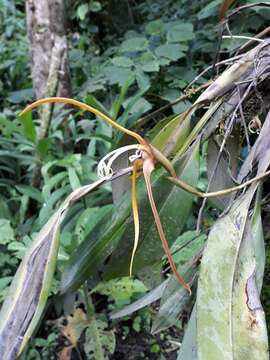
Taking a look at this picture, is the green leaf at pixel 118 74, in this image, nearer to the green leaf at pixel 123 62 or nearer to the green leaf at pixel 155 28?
the green leaf at pixel 123 62

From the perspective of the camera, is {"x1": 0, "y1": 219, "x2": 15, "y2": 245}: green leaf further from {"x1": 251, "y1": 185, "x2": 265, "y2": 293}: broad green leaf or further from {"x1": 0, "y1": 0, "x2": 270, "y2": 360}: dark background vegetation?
{"x1": 251, "y1": 185, "x2": 265, "y2": 293}: broad green leaf

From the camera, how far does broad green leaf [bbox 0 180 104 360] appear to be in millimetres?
386

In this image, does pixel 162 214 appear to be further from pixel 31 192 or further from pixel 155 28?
pixel 155 28

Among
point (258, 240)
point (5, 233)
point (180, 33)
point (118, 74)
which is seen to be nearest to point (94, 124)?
point (118, 74)

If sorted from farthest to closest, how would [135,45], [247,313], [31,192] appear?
[135,45] < [31,192] < [247,313]

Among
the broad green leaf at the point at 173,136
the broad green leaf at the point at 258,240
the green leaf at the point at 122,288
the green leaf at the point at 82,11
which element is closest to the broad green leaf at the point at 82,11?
the green leaf at the point at 82,11

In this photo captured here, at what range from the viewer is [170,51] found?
1.82m

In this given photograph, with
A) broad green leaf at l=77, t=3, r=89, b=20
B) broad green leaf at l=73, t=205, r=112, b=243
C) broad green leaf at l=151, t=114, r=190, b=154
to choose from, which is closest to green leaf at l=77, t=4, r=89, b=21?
broad green leaf at l=77, t=3, r=89, b=20

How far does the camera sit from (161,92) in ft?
6.28

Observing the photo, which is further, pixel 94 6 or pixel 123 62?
pixel 94 6

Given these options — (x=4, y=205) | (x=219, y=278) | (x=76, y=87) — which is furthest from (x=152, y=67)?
(x=219, y=278)

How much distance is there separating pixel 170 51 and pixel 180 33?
115mm

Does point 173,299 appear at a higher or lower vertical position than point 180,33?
lower

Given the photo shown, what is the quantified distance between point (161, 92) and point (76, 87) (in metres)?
0.44
